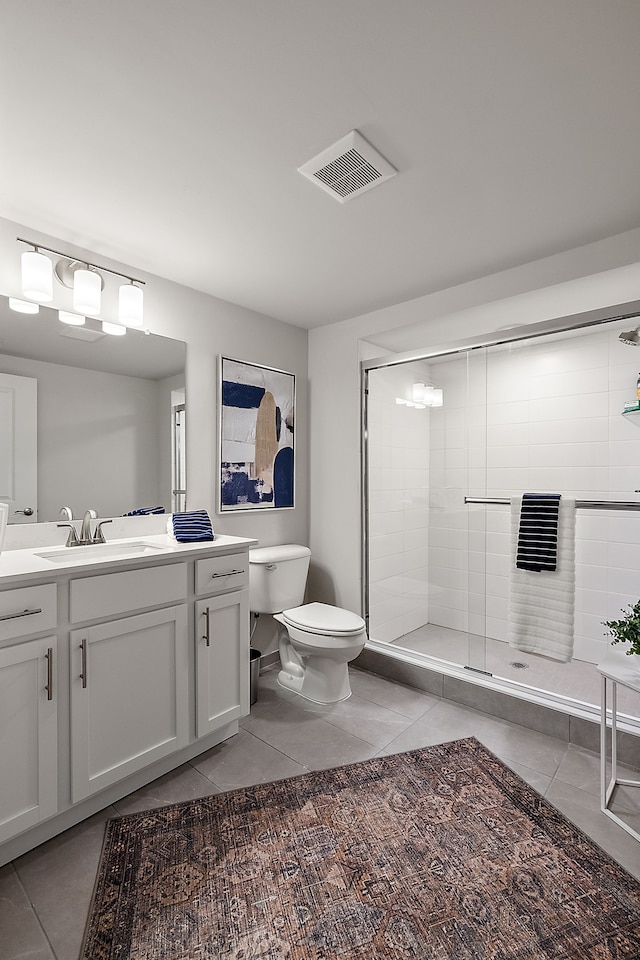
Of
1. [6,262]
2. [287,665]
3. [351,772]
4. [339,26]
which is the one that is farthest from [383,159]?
[287,665]

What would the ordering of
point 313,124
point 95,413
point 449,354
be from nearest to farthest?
point 313,124, point 95,413, point 449,354

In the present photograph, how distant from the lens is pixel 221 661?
2178 mm

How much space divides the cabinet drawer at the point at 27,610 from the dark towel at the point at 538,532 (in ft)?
6.93

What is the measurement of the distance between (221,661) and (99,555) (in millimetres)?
711

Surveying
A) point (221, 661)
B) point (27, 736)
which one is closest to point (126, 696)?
point (27, 736)

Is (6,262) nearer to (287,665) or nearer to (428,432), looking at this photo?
(428,432)

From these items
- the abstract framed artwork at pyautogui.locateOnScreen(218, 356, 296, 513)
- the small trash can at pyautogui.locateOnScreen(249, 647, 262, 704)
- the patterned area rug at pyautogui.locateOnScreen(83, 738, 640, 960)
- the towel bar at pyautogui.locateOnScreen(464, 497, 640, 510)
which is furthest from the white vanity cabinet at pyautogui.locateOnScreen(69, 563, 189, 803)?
the towel bar at pyautogui.locateOnScreen(464, 497, 640, 510)

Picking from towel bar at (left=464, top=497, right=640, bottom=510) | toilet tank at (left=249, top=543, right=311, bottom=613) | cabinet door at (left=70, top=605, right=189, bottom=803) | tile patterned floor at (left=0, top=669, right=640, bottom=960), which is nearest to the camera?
tile patterned floor at (left=0, top=669, right=640, bottom=960)

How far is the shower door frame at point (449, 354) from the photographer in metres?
2.22

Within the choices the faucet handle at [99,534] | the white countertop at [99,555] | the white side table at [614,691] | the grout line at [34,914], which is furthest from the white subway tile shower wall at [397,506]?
the grout line at [34,914]

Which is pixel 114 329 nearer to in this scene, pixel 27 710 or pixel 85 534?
pixel 85 534

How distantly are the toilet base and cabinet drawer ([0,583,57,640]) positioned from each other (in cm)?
145

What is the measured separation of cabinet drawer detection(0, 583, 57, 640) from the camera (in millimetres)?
1520

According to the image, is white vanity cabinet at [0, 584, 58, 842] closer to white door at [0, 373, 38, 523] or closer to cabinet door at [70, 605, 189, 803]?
cabinet door at [70, 605, 189, 803]
